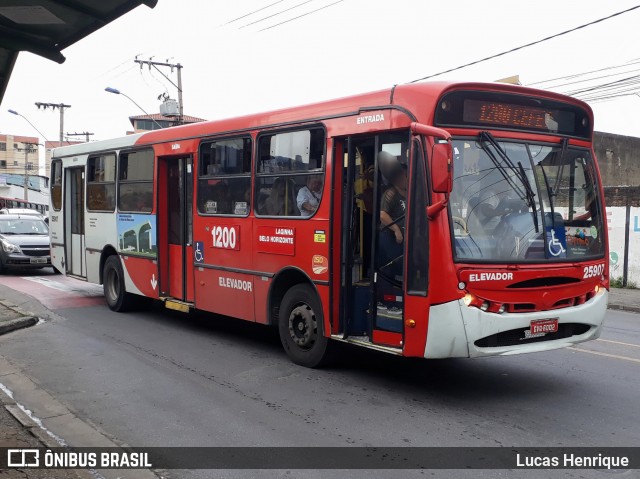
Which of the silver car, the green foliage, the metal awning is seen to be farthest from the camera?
the silver car

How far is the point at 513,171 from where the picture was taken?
19.8ft

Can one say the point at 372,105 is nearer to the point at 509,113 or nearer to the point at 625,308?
the point at 509,113

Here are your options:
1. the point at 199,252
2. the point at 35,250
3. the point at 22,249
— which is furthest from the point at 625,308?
the point at 22,249

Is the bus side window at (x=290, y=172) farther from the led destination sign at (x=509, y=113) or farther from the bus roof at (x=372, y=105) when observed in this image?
the led destination sign at (x=509, y=113)

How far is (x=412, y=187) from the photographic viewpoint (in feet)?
19.5

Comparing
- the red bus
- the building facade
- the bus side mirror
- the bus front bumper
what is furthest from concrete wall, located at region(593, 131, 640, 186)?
the building facade

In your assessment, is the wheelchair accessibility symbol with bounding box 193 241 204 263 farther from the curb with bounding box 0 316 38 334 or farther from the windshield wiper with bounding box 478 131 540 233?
the windshield wiper with bounding box 478 131 540 233

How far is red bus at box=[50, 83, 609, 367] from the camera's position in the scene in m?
5.77

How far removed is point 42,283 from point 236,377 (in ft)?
37.2

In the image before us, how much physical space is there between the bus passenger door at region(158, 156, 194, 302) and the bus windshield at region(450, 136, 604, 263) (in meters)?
5.04

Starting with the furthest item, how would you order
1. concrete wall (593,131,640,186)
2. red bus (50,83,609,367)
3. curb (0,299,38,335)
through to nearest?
concrete wall (593,131,640,186) < curb (0,299,38,335) < red bus (50,83,609,367)

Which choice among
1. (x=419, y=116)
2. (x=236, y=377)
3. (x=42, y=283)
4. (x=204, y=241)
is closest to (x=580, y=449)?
(x=419, y=116)

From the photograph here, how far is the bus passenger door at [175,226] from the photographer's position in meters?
9.77

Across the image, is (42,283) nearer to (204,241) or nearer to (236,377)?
(204,241)
